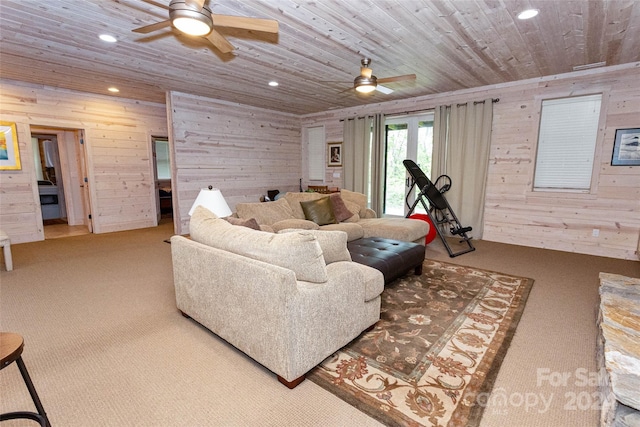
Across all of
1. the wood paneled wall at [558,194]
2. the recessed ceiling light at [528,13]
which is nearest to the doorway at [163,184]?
the wood paneled wall at [558,194]

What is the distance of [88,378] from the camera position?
180 centimetres

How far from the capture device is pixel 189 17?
193 cm

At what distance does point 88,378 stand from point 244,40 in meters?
3.07

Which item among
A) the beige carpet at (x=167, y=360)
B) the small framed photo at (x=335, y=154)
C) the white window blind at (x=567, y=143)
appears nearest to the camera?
the beige carpet at (x=167, y=360)

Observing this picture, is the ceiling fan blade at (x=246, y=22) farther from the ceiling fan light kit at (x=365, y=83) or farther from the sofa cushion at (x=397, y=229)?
the sofa cushion at (x=397, y=229)

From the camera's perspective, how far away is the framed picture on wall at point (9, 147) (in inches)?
183

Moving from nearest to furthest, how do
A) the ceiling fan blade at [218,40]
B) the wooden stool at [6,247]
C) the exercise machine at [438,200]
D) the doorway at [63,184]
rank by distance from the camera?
the ceiling fan blade at [218,40] < the wooden stool at [6,247] < the exercise machine at [438,200] < the doorway at [63,184]

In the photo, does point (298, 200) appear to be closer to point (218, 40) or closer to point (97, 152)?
point (218, 40)

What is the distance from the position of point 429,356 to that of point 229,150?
525cm

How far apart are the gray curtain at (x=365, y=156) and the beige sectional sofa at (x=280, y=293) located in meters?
4.07

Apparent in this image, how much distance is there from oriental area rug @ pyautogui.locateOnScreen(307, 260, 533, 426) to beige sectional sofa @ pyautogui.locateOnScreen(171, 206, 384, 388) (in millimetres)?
160

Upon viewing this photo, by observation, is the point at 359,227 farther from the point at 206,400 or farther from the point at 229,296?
the point at 206,400

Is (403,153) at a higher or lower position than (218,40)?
lower

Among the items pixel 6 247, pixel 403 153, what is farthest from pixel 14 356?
pixel 403 153
